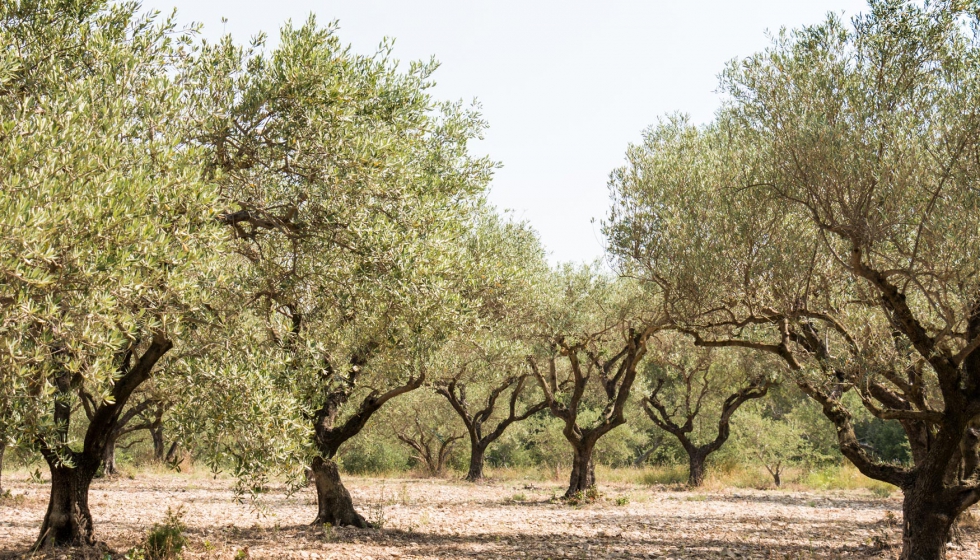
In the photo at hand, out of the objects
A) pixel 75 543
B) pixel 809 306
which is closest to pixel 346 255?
pixel 75 543

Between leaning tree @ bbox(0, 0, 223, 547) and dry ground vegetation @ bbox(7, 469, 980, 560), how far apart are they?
10.5 feet

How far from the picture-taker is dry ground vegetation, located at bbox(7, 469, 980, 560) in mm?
13195

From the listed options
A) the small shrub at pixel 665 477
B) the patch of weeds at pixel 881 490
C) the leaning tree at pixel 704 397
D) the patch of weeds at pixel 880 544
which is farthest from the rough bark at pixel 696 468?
the patch of weeds at pixel 880 544

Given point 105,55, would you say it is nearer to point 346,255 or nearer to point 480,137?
point 346,255

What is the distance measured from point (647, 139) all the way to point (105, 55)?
41.3ft

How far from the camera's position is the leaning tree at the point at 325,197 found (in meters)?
8.98

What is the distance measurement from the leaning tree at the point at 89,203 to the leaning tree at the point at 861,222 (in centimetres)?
836

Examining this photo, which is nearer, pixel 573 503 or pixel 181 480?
pixel 573 503

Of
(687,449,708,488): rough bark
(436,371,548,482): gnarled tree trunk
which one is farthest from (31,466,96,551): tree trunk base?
(687,449,708,488): rough bark

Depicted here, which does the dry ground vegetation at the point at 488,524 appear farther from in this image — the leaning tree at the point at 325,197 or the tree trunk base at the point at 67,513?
the leaning tree at the point at 325,197

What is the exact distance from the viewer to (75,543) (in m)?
11.4

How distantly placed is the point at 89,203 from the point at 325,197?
138 inches

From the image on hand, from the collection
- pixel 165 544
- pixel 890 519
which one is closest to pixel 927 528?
pixel 890 519

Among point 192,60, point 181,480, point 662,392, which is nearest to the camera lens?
point 192,60
